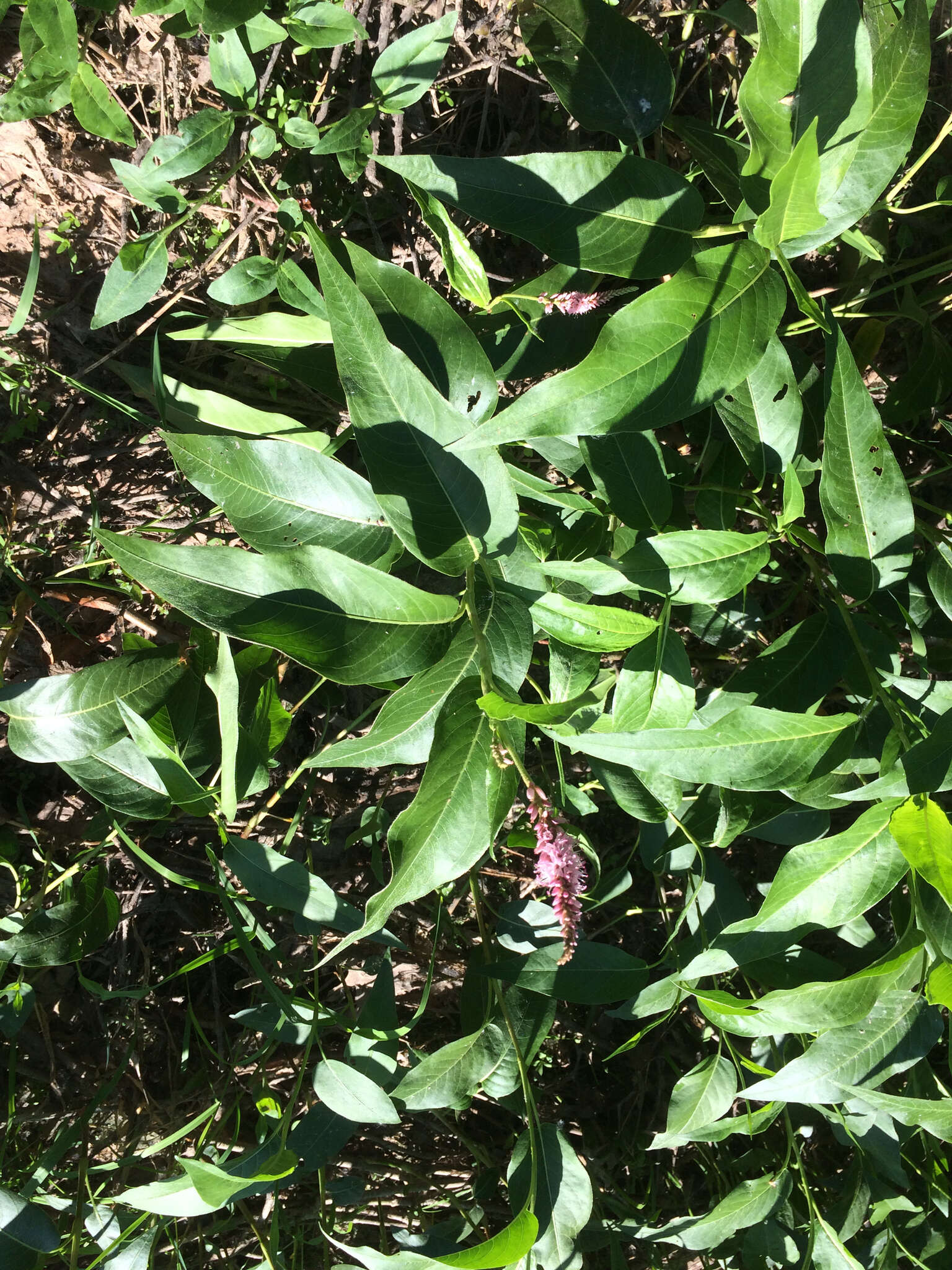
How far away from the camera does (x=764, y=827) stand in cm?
139

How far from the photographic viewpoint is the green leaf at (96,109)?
1285mm

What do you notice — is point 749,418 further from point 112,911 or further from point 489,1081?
point 112,911

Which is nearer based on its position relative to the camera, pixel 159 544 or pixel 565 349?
pixel 159 544

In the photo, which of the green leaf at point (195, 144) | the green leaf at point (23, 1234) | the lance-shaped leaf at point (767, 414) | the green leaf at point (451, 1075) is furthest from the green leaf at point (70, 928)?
the lance-shaped leaf at point (767, 414)

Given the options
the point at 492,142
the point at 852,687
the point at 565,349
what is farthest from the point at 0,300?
the point at 852,687

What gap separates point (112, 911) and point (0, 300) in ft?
3.96

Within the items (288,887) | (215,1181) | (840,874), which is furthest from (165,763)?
(840,874)

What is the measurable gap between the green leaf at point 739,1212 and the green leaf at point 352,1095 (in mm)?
603

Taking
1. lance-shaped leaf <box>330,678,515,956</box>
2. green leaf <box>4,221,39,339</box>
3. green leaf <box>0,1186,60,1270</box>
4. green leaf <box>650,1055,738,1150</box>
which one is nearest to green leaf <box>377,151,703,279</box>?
lance-shaped leaf <box>330,678,515,956</box>

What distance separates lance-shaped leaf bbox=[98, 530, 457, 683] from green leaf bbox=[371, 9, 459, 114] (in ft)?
2.75

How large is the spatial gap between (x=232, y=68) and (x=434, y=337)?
61 cm

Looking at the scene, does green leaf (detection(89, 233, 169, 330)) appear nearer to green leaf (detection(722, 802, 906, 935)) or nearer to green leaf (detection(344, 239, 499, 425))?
green leaf (detection(344, 239, 499, 425))

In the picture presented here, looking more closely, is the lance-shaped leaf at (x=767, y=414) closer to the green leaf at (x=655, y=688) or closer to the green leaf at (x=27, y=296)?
the green leaf at (x=655, y=688)

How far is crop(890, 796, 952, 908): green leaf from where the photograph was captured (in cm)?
81
